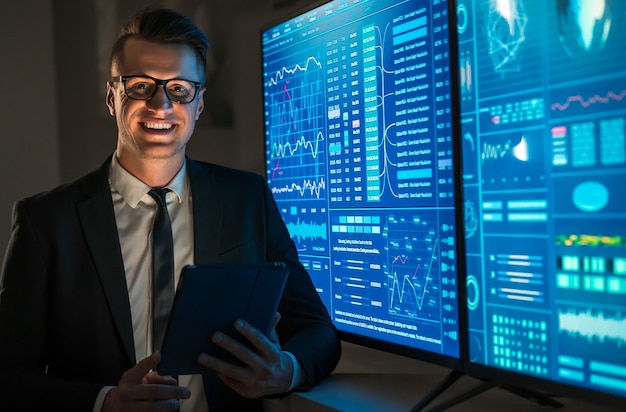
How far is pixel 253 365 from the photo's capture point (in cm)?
141

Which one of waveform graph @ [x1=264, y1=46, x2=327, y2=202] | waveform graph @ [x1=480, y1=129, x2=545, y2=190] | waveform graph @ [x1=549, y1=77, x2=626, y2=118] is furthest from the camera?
waveform graph @ [x1=264, y1=46, x2=327, y2=202]

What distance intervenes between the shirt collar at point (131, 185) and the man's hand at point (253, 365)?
50 centimetres

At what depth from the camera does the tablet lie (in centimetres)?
125

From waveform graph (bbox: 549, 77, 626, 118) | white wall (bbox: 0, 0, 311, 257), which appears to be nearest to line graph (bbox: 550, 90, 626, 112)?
waveform graph (bbox: 549, 77, 626, 118)

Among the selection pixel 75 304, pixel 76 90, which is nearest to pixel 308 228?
pixel 75 304

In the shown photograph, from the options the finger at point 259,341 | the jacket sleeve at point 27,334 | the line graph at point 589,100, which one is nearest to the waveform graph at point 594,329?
the line graph at point 589,100

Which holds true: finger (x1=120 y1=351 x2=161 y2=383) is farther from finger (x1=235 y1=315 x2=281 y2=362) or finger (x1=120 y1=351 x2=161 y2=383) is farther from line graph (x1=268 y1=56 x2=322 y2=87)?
line graph (x1=268 y1=56 x2=322 y2=87)

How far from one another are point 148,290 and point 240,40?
1.36 m

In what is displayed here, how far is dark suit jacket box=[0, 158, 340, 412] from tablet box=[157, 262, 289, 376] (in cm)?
30

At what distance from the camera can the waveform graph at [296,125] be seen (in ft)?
6.03

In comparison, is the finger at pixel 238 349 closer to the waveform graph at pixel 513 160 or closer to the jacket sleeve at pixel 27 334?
the jacket sleeve at pixel 27 334

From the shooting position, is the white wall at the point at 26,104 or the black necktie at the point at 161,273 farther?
the white wall at the point at 26,104

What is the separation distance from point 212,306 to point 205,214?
47 centimetres

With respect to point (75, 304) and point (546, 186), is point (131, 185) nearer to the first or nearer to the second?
point (75, 304)
